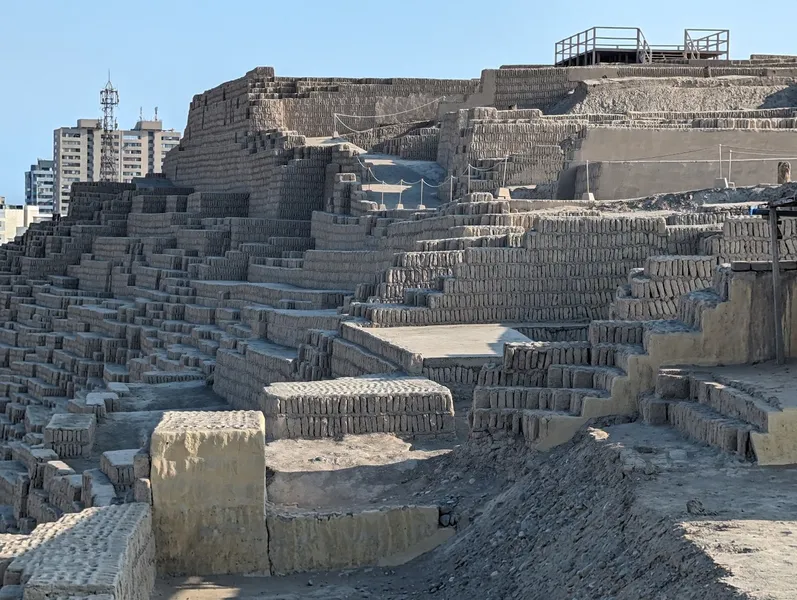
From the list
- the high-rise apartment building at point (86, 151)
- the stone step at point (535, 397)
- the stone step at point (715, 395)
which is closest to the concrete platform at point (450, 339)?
the stone step at point (535, 397)

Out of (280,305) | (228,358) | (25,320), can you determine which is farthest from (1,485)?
(25,320)

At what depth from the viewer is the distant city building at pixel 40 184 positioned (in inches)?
6079

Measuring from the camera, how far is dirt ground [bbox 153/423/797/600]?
660 centimetres

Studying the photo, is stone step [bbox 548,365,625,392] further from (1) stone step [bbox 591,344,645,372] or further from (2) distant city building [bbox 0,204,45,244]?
(2) distant city building [bbox 0,204,45,244]

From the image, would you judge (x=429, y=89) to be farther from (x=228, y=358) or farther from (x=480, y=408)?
(x=480, y=408)

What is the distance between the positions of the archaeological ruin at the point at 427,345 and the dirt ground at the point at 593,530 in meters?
0.03

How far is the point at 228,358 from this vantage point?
66.6 ft

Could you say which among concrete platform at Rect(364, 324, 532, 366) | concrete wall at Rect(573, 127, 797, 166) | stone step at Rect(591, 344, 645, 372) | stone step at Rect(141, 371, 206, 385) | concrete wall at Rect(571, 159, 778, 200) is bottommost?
stone step at Rect(141, 371, 206, 385)

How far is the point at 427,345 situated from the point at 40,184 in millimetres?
147831

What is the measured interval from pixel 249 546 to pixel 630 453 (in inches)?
107

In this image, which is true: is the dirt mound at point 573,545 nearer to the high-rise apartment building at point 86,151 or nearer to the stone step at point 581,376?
the stone step at point 581,376

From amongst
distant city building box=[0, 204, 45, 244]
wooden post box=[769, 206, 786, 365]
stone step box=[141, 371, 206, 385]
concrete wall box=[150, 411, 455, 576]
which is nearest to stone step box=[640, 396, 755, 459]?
wooden post box=[769, 206, 786, 365]

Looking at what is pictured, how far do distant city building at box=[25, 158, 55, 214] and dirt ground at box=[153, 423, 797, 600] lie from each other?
14428 centimetres

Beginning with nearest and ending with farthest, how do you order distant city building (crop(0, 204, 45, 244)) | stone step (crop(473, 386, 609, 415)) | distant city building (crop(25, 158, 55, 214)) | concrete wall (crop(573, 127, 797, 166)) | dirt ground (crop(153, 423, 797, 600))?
dirt ground (crop(153, 423, 797, 600))
stone step (crop(473, 386, 609, 415))
concrete wall (crop(573, 127, 797, 166))
distant city building (crop(0, 204, 45, 244))
distant city building (crop(25, 158, 55, 214))
